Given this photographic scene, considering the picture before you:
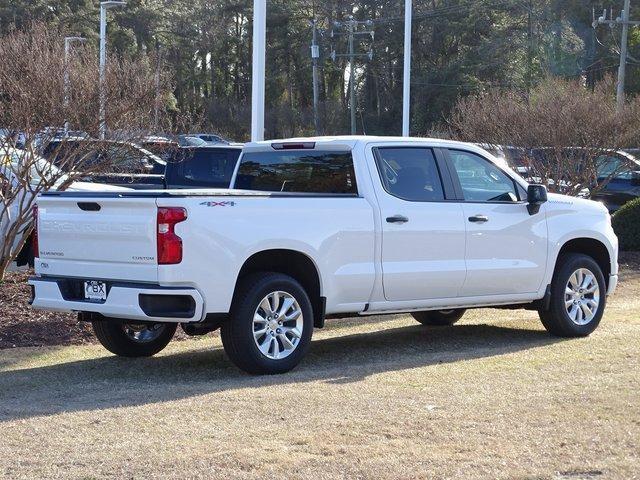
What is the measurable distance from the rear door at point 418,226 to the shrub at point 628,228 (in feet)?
33.5

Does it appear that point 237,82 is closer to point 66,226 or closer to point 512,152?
point 512,152

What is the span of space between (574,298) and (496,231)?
1.18m

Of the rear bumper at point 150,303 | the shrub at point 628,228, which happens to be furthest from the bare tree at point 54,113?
the shrub at point 628,228

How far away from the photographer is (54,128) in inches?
461

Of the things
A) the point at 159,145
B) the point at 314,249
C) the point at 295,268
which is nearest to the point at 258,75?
the point at 159,145

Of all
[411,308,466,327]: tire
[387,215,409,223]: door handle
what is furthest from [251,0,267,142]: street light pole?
[387,215,409,223]: door handle

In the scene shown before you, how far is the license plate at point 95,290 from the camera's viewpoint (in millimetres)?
8688

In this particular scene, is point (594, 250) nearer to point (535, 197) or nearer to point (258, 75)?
point (535, 197)

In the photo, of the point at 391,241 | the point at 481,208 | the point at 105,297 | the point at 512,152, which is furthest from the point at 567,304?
the point at 512,152

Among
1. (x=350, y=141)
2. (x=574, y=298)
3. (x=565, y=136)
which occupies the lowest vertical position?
(x=574, y=298)

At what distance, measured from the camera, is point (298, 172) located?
1001 cm

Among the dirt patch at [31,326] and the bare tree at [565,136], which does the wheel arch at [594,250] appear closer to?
the dirt patch at [31,326]

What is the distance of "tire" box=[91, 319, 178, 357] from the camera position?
31.9 ft

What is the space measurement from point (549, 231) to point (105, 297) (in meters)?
4.12
